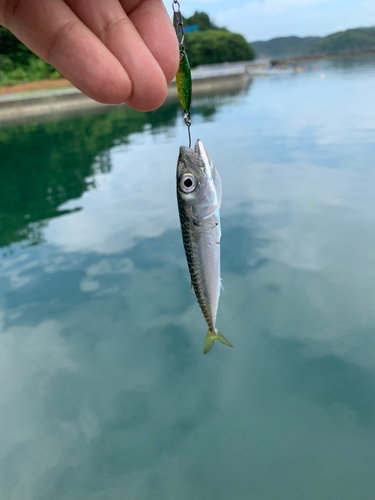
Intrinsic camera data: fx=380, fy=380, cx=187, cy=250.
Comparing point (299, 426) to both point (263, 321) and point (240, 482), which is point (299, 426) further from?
point (263, 321)

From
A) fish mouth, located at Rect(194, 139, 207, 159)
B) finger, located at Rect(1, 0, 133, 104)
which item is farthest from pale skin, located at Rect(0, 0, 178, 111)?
fish mouth, located at Rect(194, 139, 207, 159)

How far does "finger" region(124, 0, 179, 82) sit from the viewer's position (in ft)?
6.08

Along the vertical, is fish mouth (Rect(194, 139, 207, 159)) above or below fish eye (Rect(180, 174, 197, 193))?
above

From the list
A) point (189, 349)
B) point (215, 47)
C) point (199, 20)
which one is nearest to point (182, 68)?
point (189, 349)

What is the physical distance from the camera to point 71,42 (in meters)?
1.72

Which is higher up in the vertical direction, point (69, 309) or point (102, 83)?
point (102, 83)

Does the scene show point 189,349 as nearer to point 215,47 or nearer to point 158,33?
point 158,33

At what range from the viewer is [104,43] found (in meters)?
1.82

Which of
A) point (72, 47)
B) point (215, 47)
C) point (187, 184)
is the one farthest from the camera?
point (215, 47)

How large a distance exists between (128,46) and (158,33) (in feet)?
0.70

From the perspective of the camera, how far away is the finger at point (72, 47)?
1.69 meters

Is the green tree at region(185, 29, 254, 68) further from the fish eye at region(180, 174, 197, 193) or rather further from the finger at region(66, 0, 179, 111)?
the finger at region(66, 0, 179, 111)

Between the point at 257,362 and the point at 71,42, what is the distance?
5.97 metres

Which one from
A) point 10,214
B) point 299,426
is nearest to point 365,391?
point 299,426
